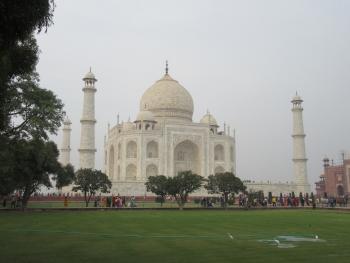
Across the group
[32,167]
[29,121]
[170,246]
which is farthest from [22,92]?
[170,246]

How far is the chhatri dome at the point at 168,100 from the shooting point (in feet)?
183

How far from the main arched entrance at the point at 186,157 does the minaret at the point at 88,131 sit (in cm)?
1094

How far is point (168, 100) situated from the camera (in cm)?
5603

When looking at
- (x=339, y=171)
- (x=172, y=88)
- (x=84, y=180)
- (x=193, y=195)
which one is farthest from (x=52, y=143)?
(x=339, y=171)

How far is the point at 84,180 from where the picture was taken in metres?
31.9

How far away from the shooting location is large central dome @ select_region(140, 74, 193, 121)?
55.9m

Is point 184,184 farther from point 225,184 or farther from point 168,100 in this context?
point 168,100

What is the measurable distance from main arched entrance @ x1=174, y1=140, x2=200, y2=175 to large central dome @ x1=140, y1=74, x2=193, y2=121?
385 cm

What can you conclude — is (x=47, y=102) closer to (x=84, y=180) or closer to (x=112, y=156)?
(x=84, y=180)

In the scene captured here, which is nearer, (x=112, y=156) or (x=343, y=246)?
(x=343, y=246)

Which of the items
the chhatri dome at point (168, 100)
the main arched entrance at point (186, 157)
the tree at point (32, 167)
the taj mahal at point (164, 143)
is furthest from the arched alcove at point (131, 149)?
the tree at point (32, 167)

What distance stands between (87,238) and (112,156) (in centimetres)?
4604

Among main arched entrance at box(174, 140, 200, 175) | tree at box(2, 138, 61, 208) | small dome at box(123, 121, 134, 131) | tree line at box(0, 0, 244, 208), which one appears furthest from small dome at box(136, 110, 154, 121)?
tree at box(2, 138, 61, 208)

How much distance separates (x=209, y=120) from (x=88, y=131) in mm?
18073
